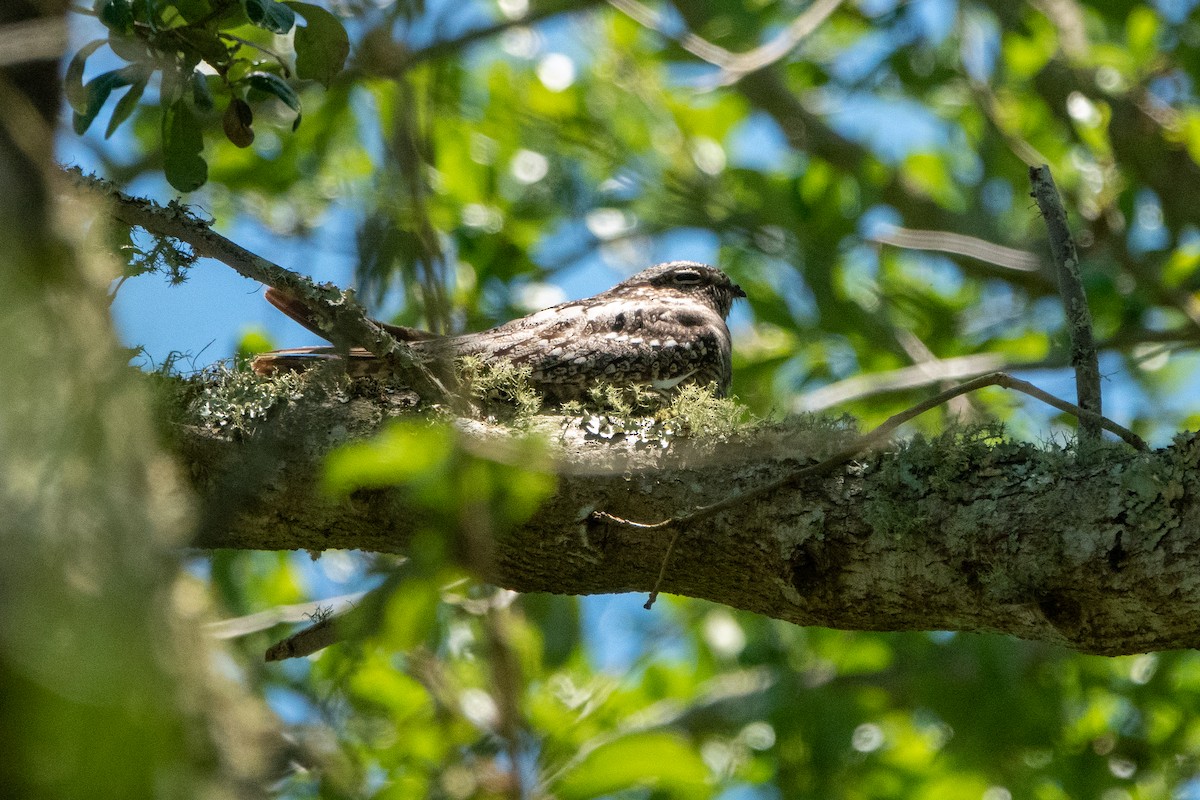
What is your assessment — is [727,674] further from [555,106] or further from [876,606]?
[876,606]

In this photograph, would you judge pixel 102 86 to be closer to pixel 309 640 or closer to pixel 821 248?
pixel 309 640

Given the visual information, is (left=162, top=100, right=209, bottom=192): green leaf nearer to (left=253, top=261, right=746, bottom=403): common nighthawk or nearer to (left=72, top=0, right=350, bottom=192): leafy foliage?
(left=72, top=0, right=350, bottom=192): leafy foliage

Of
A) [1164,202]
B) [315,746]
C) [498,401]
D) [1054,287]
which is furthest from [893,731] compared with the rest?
[315,746]

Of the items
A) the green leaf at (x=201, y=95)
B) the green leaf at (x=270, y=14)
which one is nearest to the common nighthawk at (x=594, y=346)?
the green leaf at (x=201, y=95)

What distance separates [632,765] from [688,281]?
3.83 meters

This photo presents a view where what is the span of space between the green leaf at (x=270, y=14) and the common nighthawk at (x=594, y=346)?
1.06 meters

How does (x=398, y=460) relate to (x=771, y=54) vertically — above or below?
above

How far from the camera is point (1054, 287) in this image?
247 inches

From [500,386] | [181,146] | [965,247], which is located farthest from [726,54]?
[181,146]

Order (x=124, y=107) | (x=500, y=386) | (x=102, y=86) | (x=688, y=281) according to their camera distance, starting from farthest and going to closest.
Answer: (x=688, y=281)
(x=500, y=386)
(x=124, y=107)
(x=102, y=86)

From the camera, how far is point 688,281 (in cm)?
512

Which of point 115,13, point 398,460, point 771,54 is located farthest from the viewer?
point 771,54

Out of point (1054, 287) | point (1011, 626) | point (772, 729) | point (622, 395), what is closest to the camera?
point (1011, 626)

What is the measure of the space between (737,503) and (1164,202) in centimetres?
480
